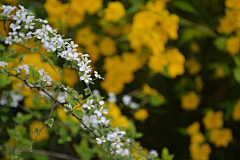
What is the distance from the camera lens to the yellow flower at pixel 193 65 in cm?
208

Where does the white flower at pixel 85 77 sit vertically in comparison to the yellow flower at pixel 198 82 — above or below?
below

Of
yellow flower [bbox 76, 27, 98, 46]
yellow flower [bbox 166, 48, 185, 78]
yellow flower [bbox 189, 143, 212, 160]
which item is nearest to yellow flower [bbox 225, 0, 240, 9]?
yellow flower [bbox 166, 48, 185, 78]

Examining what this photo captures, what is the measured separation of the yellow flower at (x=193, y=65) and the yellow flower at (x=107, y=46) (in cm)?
60

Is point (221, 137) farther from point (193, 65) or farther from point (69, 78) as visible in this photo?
point (69, 78)

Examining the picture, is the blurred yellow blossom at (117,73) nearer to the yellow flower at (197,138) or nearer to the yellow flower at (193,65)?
the yellow flower at (193,65)

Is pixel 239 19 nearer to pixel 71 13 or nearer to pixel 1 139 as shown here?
pixel 71 13

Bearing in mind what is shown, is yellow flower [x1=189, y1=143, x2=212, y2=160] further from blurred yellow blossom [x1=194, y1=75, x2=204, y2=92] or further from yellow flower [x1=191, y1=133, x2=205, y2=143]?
blurred yellow blossom [x1=194, y1=75, x2=204, y2=92]

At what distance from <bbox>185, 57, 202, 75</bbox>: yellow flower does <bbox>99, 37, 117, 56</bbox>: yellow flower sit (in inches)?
23.5

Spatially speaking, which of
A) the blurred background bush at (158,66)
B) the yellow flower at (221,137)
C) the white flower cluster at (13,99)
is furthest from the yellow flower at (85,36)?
the yellow flower at (221,137)

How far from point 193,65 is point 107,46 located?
26.5 inches

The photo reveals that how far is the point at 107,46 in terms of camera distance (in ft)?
6.36

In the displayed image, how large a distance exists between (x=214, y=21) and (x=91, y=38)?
0.86 metres

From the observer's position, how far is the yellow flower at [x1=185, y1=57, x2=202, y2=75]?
2078 mm

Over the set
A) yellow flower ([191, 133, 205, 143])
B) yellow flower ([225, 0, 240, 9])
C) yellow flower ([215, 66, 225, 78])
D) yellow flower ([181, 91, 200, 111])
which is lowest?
yellow flower ([191, 133, 205, 143])
